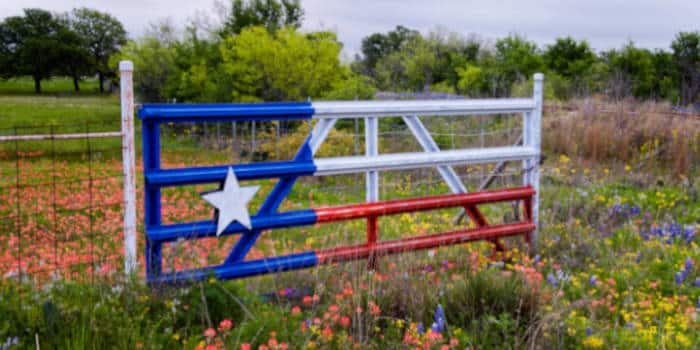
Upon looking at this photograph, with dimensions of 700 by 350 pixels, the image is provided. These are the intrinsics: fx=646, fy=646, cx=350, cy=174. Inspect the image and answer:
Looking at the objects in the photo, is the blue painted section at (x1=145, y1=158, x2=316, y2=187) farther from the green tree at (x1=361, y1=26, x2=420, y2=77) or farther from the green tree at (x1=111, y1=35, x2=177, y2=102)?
the green tree at (x1=361, y1=26, x2=420, y2=77)

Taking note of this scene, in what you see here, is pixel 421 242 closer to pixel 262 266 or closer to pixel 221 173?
pixel 262 266

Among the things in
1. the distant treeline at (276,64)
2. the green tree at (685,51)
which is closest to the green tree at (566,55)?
the distant treeline at (276,64)

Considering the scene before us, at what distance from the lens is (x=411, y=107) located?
5094 mm

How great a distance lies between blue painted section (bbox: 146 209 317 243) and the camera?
407 centimetres

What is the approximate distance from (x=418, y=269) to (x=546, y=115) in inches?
453

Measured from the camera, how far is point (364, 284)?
407 cm

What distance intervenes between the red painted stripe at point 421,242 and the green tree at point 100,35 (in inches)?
1185

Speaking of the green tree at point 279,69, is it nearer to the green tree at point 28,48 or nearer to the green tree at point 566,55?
the green tree at point 28,48

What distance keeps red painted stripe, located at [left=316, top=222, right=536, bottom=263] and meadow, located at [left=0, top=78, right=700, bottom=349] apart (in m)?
0.11

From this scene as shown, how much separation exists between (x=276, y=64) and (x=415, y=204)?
21.1 meters

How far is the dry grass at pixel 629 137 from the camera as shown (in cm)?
1055

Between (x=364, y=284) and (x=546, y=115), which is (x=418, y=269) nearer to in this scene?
(x=364, y=284)

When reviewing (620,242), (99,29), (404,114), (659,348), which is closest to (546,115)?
(620,242)

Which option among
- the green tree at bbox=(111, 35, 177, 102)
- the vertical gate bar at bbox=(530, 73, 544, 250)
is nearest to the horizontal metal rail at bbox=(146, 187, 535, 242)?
the vertical gate bar at bbox=(530, 73, 544, 250)
